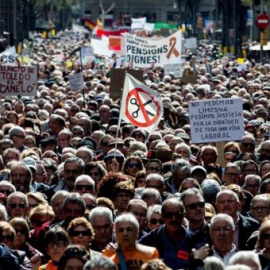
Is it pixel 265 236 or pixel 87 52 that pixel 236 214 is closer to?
pixel 265 236

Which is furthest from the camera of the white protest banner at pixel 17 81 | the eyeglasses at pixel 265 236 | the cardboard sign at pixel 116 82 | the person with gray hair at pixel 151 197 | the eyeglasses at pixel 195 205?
the cardboard sign at pixel 116 82

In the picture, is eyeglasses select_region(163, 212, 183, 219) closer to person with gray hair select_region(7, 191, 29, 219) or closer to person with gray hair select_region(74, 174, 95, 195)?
person with gray hair select_region(7, 191, 29, 219)

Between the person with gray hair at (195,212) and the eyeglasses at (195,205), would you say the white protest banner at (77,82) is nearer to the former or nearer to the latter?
the person with gray hair at (195,212)

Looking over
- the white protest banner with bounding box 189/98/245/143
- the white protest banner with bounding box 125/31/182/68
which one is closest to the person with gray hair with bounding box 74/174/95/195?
the white protest banner with bounding box 189/98/245/143

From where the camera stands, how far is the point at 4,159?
1695 centimetres

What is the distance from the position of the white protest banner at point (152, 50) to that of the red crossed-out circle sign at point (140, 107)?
12.9 m

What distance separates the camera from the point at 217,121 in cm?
1830

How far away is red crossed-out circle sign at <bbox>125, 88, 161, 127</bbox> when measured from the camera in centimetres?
1862

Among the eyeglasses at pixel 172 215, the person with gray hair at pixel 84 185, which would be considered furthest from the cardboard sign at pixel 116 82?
the eyeglasses at pixel 172 215

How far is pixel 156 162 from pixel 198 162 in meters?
2.09

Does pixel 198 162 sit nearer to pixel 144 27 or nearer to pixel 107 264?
pixel 107 264

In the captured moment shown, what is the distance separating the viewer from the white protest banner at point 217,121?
18.2m

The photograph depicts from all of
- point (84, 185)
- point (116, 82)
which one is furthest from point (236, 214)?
point (116, 82)

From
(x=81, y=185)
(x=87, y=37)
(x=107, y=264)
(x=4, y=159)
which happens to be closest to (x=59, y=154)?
(x=4, y=159)
